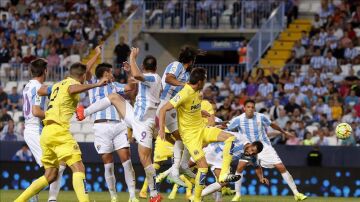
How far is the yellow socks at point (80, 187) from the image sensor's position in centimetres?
1589

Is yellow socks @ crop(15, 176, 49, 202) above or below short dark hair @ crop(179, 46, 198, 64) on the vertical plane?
below

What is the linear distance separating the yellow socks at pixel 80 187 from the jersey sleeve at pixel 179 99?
210cm

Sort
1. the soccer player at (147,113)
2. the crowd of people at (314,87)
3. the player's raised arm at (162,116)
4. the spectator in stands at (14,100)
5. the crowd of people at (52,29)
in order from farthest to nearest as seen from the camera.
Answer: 1. the crowd of people at (52,29)
2. the spectator in stands at (14,100)
3. the crowd of people at (314,87)
4. the soccer player at (147,113)
5. the player's raised arm at (162,116)

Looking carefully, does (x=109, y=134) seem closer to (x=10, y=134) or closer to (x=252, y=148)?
(x=252, y=148)

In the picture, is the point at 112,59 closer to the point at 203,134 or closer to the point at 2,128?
the point at 2,128

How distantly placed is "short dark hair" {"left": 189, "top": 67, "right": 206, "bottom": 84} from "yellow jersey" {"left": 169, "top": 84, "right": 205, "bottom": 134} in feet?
0.41

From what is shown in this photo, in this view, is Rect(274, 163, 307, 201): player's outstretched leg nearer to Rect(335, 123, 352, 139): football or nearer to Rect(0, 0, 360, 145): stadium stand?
Rect(335, 123, 352, 139): football

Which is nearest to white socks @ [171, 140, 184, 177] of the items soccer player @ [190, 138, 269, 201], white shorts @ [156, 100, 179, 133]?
white shorts @ [156, 100, 179, 133]

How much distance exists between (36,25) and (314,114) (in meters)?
11.7

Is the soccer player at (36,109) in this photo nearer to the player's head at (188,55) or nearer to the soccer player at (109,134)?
the soccer player at (109,134)

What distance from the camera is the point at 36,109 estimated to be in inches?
687

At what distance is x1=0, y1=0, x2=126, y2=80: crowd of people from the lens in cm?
3472

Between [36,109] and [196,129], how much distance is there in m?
2.41

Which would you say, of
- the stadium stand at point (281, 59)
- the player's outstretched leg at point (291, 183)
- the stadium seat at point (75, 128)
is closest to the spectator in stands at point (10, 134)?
the stadium stand at point (281, 59)
